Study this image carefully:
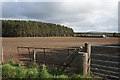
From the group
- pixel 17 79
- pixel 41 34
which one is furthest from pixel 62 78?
pixel 41 34

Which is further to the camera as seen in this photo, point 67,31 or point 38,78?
point 67,31

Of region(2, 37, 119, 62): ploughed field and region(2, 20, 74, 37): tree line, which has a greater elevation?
region(2, 20, 74, 37): tree line

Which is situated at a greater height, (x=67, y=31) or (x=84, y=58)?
(x=67, y=31)

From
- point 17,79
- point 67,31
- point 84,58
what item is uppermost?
point 67,31

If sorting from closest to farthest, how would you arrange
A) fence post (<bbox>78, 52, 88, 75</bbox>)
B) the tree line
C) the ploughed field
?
fence post (<bbox>78, 52, 88, 75</bbox>), the ploughed field, the tree line

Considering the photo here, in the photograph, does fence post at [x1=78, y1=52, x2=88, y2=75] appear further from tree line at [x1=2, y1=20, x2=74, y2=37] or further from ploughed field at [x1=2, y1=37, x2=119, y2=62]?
tree line at [x1=2, y1=20, x2=74, y2=37]

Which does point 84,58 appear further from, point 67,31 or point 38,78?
point 67,31

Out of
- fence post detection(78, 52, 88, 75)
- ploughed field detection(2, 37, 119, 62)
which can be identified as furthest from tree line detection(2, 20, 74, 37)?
fence post detection(78, 52, 88, 75)

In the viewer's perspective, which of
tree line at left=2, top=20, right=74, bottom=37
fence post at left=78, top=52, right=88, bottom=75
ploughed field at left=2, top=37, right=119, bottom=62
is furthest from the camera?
tree line at left=2, top=20, right=74, bottom=37

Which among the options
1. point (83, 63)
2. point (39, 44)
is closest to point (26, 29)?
point (39, 44)

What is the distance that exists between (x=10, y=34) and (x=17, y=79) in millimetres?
64394

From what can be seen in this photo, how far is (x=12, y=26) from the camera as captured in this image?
219 feet

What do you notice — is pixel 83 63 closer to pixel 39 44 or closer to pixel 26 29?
pixel 39 44

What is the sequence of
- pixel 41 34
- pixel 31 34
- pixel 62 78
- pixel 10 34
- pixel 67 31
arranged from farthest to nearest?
pixel 67 31, pixel 41 34, pixel 31 34, pixel 10 34, pixel 62 78
